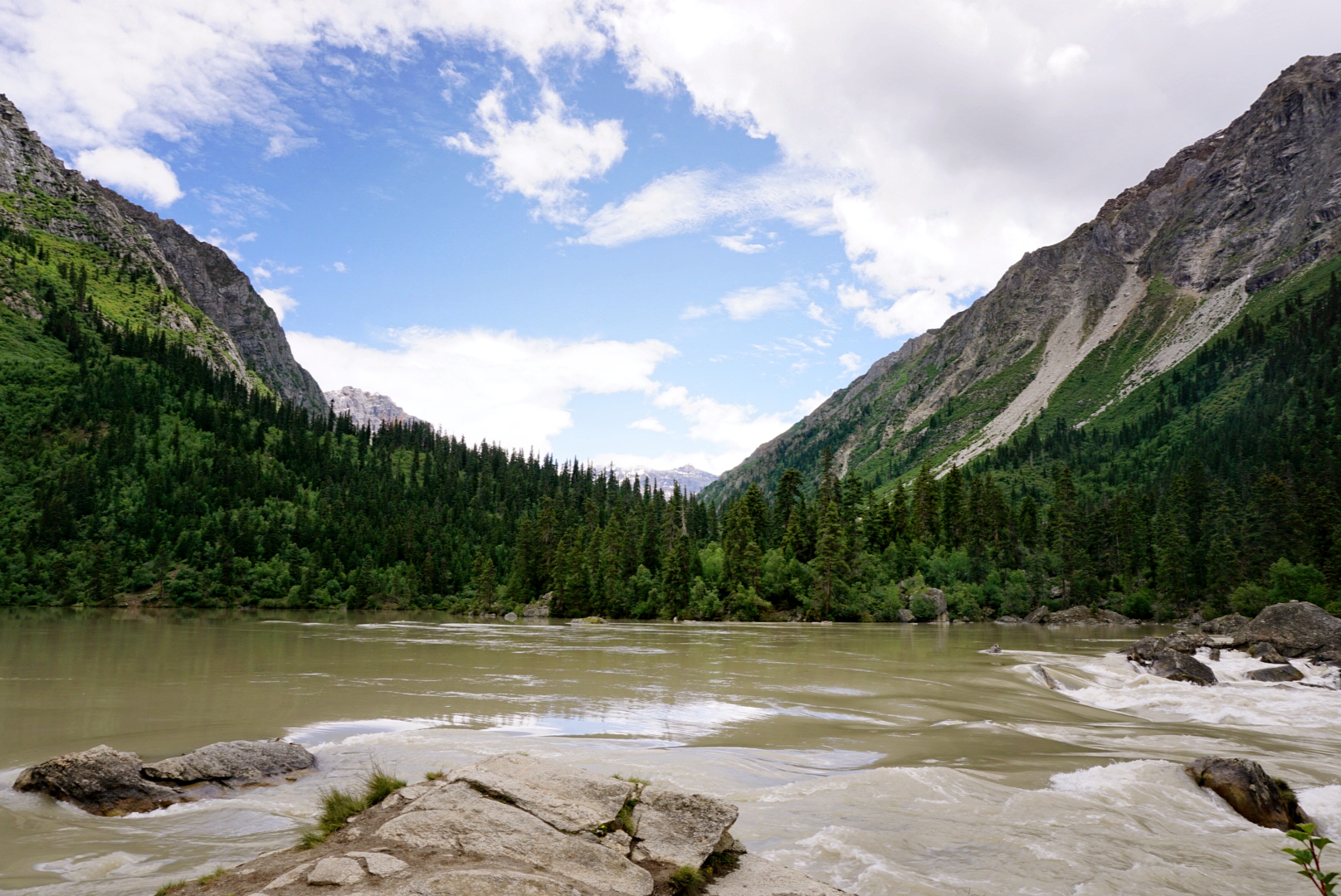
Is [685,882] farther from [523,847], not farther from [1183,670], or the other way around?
[1183,670]

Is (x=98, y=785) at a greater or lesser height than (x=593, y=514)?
lesser

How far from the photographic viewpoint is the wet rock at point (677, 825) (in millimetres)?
8000

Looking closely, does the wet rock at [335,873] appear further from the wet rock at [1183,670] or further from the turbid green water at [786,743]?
the wet rock at [1183,670]

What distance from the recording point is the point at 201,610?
3814 inches

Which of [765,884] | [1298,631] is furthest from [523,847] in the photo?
[1298,631]

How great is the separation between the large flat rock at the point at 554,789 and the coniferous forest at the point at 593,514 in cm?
7586

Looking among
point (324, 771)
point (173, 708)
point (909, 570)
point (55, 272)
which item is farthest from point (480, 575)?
point (55, 272)

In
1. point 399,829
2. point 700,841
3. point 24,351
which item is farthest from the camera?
point 24,351

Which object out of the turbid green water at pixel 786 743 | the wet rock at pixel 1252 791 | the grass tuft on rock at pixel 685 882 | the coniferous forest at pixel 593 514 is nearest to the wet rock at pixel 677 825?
the grass tuft on rock at pixel 685 882

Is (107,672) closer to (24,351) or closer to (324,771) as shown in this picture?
(324,771)

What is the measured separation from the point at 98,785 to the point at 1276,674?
44.4 metres

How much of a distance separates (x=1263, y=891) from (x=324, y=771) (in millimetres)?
15739

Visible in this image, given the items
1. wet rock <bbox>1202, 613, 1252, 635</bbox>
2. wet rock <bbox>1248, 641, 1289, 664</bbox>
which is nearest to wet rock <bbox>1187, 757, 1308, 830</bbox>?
wet rock <bbox>1248, 641, 1289, 664</bbox>

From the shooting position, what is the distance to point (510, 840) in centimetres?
757
